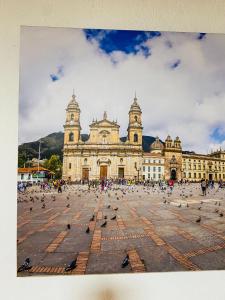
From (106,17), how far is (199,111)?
1.28m

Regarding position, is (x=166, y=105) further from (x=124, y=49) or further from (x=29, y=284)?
(x=29, y=284)

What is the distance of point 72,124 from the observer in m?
2.72

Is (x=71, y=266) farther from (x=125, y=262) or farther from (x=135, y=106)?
(x=135, y=106)

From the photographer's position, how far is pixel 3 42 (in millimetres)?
2373

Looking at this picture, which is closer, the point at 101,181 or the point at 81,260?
the point at 81,260

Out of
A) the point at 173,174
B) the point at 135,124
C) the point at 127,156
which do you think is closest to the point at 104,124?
the point at 135,124

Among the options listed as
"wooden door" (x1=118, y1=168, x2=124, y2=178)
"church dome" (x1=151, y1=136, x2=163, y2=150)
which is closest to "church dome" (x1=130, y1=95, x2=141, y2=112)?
"church dome" (x1=151, y1=136, x2=163, y2=150)

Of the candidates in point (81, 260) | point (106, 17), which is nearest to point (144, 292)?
point (81, 260)

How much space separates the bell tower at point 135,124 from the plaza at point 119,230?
0.57 metres

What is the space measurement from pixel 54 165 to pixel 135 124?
938 millimetres

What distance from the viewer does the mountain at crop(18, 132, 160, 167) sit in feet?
8.16

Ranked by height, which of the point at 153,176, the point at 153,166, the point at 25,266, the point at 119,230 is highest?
the point at 153,166

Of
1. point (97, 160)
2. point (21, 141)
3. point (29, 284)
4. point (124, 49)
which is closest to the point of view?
point (29, 284)

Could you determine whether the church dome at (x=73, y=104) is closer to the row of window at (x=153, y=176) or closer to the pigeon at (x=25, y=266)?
the row of window at (x=153, y=176)
